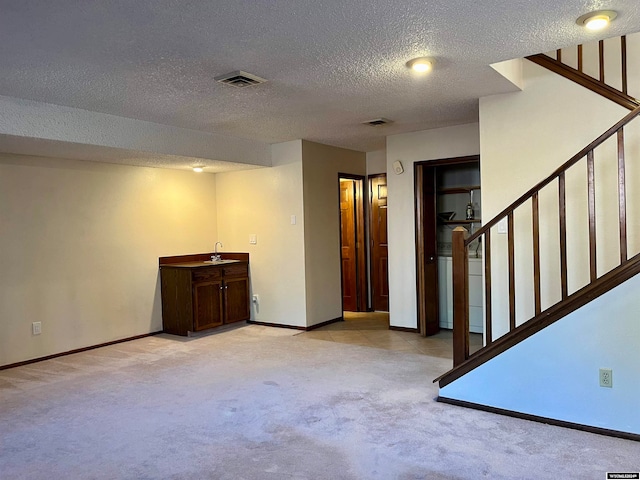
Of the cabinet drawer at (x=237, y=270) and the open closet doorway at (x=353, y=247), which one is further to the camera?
the open closet doorway at (x=353, y=247)

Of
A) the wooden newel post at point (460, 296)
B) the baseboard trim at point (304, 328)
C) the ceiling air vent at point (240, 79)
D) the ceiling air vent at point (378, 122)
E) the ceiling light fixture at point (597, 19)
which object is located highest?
the ceiling air vent at point (378, 122)

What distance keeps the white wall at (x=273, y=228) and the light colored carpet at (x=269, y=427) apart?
1423 millimetres

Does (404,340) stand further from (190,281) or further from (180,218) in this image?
(180,218)

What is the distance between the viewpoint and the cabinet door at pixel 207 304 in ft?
18.3

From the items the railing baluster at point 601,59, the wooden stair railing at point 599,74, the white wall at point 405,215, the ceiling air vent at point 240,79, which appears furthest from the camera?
the white wall at point 405,215

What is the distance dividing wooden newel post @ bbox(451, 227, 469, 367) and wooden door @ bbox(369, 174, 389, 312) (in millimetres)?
3454

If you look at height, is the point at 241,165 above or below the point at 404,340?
above

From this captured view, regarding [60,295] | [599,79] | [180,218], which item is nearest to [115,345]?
[60,295]

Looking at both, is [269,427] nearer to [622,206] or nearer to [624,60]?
[622,206]

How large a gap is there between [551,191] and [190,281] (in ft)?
12.3

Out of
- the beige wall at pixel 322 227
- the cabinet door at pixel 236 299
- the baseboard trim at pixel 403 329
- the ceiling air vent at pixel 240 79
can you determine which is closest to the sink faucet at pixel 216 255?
the cabinet door at pixel 236 299

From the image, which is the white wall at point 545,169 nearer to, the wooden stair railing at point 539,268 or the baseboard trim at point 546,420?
the wooden stair railing at point 539,268

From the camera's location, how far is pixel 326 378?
3.95 m

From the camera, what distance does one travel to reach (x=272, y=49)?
2.80m
